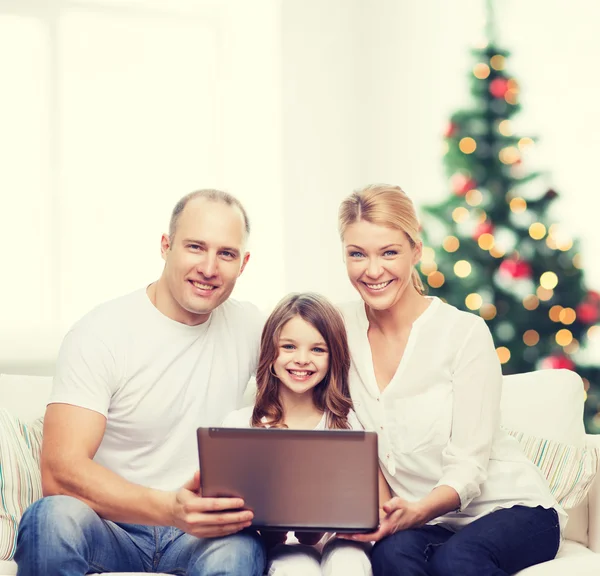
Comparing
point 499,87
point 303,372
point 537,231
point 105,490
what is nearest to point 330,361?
point 303,372

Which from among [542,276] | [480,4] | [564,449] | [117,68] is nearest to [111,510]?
[564,449]

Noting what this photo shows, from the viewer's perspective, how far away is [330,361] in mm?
2129

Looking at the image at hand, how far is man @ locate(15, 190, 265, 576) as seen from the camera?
1714mm

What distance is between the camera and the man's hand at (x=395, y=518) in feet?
5.92

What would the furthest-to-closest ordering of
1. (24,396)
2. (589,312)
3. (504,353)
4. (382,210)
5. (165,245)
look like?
(504,353) → (589,312) → (24,396) → (165,245) → (382,210)

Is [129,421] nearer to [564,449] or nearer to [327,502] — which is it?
[327,502]

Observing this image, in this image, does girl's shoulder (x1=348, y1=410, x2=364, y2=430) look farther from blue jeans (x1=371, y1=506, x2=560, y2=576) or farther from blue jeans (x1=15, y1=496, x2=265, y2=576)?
blue jeans (x1=15, y1=496, x2=265, y2=576)

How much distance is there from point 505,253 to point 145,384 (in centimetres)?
224

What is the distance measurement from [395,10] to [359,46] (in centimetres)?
29

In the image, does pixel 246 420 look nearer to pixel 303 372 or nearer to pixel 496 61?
pixel 303 372

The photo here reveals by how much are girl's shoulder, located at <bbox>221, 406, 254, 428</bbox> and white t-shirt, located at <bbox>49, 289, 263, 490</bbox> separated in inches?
1.0

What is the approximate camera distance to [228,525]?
1704mm

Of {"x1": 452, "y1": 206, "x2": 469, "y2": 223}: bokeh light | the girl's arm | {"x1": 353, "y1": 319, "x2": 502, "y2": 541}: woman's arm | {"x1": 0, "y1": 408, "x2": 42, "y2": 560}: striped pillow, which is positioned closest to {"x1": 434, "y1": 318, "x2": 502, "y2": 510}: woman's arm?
{"x1": 353, "y1": 319, "x2": 502, "y2": 541}: woman's arm

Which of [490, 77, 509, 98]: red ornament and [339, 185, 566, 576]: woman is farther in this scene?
[490, 77, 509, 98]: red ornament
